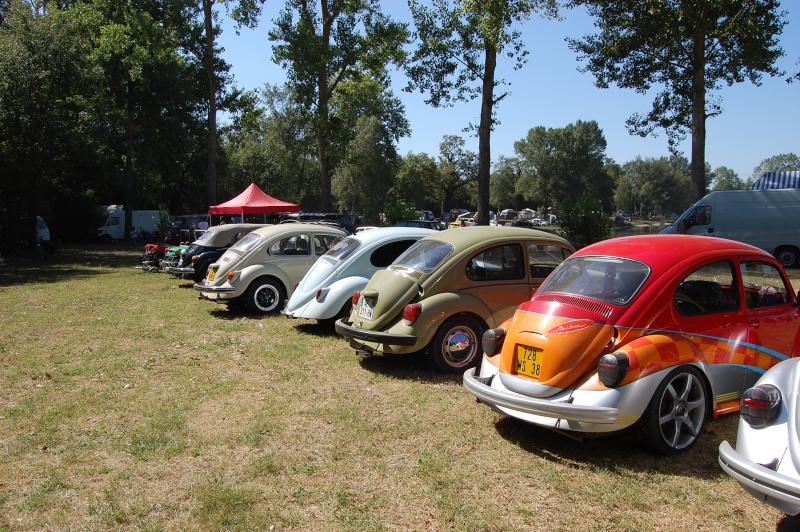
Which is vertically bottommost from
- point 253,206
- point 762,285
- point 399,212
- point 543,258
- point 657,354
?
point 657,354

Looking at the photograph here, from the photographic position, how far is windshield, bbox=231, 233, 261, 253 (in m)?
11.5

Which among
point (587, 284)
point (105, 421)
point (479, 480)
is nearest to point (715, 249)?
point (587, 284)

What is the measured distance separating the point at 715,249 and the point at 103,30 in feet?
98.1

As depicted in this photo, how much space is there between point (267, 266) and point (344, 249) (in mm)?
2629

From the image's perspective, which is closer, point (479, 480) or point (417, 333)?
point (479, 480)

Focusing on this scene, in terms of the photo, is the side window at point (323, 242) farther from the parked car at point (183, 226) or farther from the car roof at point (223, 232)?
the parked car at point (183, 226)

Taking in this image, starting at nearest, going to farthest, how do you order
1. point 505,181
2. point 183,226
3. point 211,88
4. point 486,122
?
point 486,122 < point 211,88 < point 183,226 < point 505,181

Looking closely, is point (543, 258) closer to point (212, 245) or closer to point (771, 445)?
point (771, 445)

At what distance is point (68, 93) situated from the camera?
77.2 ft

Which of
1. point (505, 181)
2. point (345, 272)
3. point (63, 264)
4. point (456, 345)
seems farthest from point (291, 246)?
point (505, 181)

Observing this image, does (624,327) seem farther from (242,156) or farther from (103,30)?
(242,156)

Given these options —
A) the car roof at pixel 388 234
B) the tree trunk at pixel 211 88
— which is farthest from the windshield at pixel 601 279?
the tree trunk at pixel 211 88

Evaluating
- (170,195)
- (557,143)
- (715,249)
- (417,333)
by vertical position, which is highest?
(557,143)

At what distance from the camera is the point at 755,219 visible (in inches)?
776
